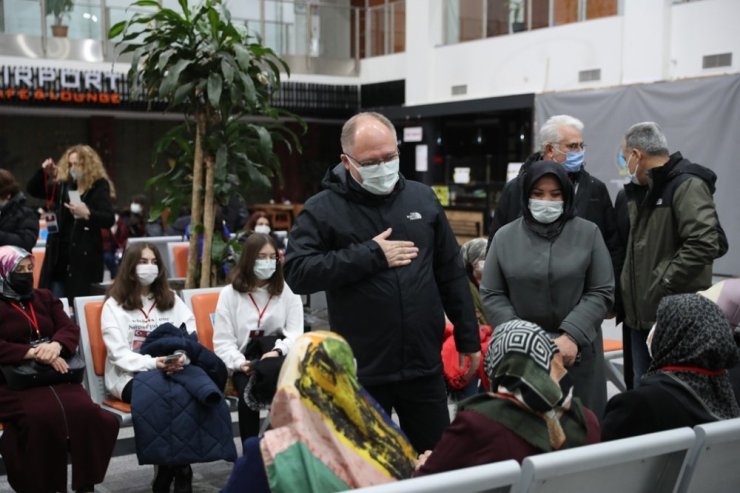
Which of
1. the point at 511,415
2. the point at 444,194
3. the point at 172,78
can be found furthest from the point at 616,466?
the point at 444,194

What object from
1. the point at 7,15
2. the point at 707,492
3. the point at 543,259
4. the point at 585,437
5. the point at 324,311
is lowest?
the point at 324,311

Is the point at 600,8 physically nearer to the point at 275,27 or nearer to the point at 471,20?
the point at 471,20

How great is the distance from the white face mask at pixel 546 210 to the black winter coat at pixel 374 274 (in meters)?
0.46

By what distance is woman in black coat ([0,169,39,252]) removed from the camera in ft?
22.7

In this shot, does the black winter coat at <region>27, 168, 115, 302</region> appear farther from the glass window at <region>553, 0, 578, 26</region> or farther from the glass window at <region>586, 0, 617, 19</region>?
the glass window at <region>553, 0, 578, 26</region>

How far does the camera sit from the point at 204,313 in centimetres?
528

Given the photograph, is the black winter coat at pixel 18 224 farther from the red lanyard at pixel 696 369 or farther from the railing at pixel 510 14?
the railing at pixel 510 14

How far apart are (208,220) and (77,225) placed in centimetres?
99

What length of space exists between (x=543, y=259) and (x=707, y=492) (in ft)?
3.79

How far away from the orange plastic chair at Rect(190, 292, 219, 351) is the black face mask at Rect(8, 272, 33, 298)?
1.03 metres

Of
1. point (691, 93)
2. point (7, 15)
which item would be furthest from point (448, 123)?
point (7, 15)

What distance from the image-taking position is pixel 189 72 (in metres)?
6.65

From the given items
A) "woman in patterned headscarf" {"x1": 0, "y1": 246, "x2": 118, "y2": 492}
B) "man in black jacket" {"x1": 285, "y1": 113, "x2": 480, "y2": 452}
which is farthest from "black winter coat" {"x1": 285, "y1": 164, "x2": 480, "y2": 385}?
"woman in patterned headscarf" {"x1": 0, "y1": 246, "x2": 118, "y2": 492}

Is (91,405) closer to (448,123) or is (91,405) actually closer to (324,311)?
(324,311)
